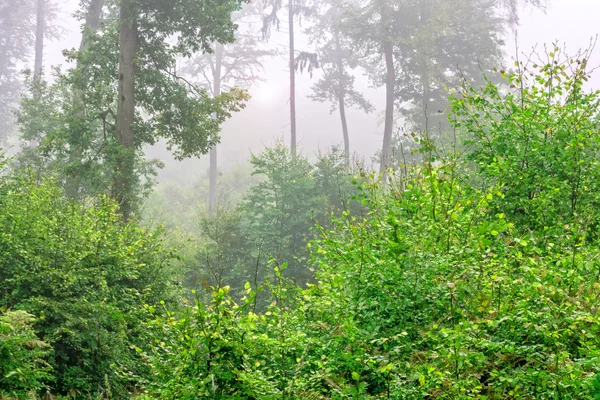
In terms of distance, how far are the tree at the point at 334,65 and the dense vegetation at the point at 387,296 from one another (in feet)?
85.3

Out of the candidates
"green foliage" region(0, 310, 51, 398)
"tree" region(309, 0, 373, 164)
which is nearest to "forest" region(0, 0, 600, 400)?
"green foliage" region(0, 310, 51, 398)

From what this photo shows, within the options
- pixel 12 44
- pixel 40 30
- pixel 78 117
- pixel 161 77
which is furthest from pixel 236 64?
pixel 78 117

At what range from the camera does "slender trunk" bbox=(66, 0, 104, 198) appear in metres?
13.5

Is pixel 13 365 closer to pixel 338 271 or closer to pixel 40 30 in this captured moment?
pixel 338 271

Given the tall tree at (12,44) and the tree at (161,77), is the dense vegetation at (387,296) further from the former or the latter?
the tall tree at (12,44)

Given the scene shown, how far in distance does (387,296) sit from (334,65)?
108 ft

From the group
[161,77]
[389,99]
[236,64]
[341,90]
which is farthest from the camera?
[236,64]

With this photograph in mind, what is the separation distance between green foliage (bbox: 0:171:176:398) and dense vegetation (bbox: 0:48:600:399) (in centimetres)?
4

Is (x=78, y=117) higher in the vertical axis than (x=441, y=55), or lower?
lower

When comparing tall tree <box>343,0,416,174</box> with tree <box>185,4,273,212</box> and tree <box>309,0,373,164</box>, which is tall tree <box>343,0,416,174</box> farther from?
tree <box>185,4,273,212</box>

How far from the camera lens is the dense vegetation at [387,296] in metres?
3.97

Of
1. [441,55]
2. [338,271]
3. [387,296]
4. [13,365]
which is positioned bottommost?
[13,365]

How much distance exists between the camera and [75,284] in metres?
8.33

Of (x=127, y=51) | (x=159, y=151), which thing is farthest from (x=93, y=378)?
(x=159, y=151)
